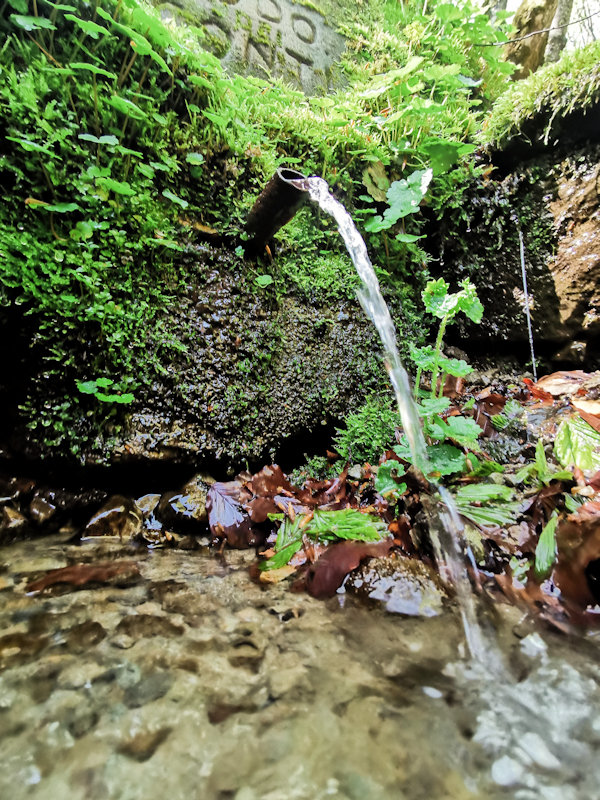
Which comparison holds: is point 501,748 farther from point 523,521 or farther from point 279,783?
point 523,521

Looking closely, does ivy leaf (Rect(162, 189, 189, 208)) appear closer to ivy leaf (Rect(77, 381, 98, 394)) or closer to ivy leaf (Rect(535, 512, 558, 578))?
ivy leaf (Rect(77, 381, 98, 394))

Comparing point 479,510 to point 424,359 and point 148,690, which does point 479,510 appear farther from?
point 148,690

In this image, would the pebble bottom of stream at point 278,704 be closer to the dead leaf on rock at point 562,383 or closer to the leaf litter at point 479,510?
the leaf litter at point 479,510

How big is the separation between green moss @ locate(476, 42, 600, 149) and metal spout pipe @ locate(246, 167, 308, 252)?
7.07 ft

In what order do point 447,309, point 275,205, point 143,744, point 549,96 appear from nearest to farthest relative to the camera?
point 143,744 < point 447,309 < point 275,205 < point 549,96

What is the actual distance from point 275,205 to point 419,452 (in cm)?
182

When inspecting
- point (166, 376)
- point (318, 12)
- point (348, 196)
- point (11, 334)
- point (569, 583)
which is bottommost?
point (569, 583)

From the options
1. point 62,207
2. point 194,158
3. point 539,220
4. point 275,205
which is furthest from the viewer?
point 539,220

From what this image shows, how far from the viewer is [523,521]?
1.69m

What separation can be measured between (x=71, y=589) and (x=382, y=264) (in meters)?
3.20

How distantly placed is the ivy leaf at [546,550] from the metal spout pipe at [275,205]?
85.1 inches

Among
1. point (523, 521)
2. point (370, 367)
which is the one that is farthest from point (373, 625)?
point (370, 367)

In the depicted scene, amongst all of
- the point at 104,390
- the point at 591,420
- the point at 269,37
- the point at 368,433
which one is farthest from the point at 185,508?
the point at 269,37

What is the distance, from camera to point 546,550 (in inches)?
58.7
